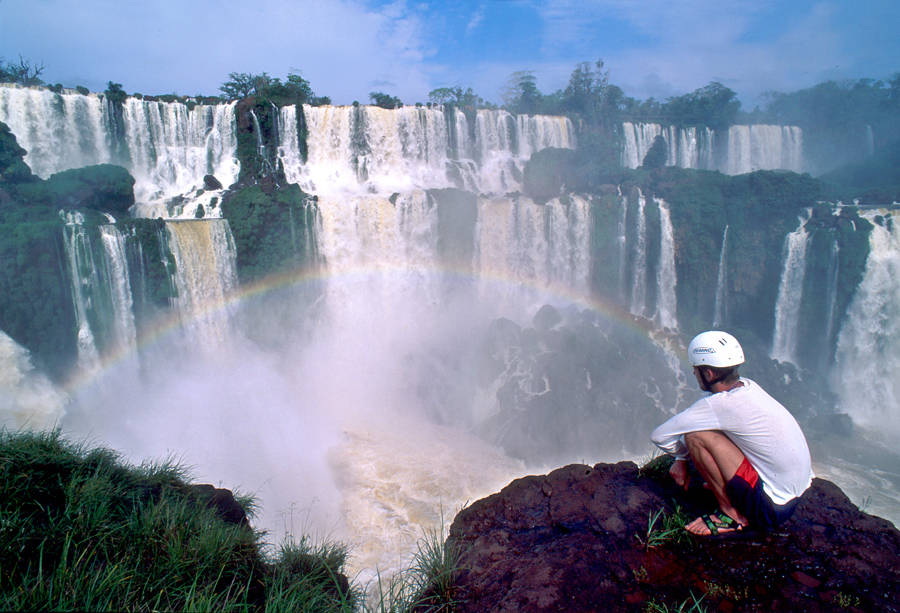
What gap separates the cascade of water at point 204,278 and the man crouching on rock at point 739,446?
14.6 m

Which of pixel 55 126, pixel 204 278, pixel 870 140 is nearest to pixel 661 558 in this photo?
pixel 204 278

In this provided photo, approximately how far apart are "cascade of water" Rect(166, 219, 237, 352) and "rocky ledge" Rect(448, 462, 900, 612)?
13.8 metres


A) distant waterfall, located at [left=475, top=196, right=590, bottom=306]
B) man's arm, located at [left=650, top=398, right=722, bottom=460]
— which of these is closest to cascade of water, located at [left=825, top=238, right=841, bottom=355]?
distant waterfall, located at [left=475, top=196, right=590, bottom=306]

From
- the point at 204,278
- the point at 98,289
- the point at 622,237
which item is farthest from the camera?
the point at 622,237

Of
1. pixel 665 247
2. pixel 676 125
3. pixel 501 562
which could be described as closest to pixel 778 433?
pixel 501 562

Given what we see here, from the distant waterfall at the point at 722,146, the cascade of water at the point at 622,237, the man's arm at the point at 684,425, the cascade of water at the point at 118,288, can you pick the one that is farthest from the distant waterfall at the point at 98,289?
the distant waterfall at the point at 722,146

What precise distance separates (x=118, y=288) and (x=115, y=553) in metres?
13.3

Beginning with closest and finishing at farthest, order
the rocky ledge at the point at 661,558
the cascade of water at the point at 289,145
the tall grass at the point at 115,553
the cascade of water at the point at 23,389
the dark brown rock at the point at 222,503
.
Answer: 1. the tall grass at the point at 115,553
2. the rocky ledge at the point at 661,558
3. the dark brown rock at the point at 222,503
4. the cascade of water at the point at 23,389
5. the cascade of water at the point at 289,145

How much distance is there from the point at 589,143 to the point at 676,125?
8.07m

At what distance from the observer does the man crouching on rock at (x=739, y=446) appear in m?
2.58

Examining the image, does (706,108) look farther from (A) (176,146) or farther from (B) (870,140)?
(A) (176,146)

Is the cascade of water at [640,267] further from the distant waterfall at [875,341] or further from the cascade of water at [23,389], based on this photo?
the cascade of water at [23,389]

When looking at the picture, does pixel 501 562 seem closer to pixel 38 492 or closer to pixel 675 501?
pixel 675 501

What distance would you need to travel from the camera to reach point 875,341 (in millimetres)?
17031
